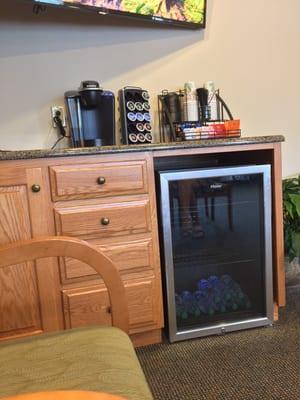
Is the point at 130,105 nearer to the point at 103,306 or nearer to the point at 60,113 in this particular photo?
the point at 60,113

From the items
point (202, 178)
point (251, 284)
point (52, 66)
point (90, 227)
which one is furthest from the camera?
point (52, 66)

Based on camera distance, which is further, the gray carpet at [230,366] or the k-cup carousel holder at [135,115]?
the k-cup carousel holder at [135,115]

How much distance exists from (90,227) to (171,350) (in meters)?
0.65

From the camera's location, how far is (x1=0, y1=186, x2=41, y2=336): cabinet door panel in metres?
1.36

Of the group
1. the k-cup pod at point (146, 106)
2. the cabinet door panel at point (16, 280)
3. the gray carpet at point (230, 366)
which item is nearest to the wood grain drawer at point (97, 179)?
the cabinet door panel at point (16, 280)

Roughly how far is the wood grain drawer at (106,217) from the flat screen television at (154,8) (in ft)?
2.95

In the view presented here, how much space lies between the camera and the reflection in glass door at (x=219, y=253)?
5.27ft

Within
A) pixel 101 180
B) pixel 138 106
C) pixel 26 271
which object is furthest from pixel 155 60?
pixel 26 271

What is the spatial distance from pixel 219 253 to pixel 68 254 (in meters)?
0.97

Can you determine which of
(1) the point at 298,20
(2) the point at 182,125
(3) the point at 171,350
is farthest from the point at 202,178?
(1) the point at 298,20

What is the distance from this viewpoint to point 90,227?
1.45 meters

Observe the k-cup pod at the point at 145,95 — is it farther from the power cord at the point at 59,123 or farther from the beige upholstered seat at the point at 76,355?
the beige upholstered seat at the point at 76,355

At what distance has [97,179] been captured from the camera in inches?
56.7

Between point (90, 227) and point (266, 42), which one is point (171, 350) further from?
point (266, 42)
